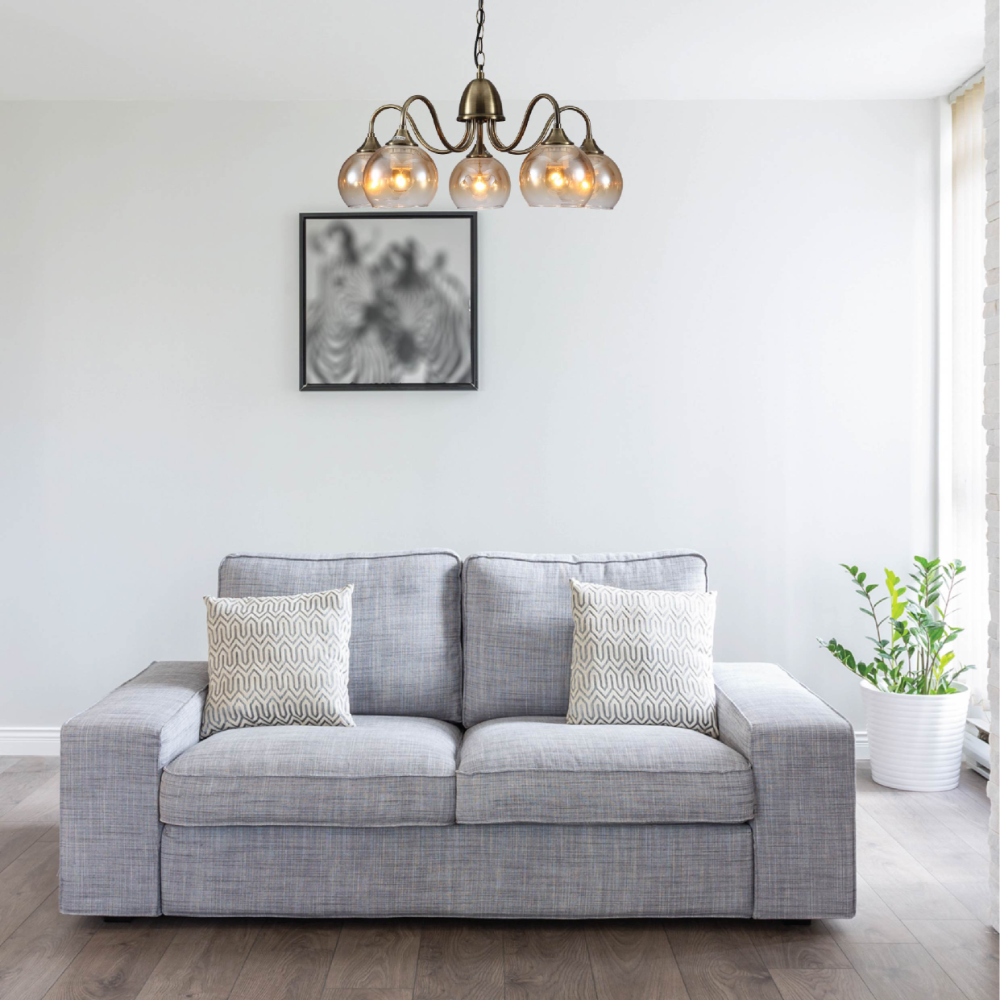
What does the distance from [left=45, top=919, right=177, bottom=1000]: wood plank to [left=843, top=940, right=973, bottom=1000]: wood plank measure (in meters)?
1.69

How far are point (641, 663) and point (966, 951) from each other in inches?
42.1

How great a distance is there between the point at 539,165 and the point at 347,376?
199cm

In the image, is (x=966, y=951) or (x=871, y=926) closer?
(x=966, y=951)

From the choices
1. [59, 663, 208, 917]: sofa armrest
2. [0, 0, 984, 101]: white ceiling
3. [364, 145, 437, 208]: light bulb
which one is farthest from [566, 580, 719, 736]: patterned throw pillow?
[0, 0, 984, 101]: white ceiling

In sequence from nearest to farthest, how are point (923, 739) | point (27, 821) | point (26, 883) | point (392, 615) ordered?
point (26, 883), point (392, 615), point (27, 821), point (923, 739)

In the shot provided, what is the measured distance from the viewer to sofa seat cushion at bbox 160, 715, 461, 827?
244 cm

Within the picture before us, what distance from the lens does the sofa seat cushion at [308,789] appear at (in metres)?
2.44

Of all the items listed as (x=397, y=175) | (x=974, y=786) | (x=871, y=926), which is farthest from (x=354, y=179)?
(x=974, y=786)

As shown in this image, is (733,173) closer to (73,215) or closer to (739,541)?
(739,541)

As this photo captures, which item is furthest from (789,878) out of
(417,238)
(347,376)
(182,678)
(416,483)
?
(417,238)

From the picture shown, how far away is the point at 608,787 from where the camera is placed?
96.1 inches

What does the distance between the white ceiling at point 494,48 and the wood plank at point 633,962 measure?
8.99 ft

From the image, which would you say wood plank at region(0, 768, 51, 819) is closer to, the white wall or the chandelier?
the white wall

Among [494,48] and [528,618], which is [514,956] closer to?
[528,618]
